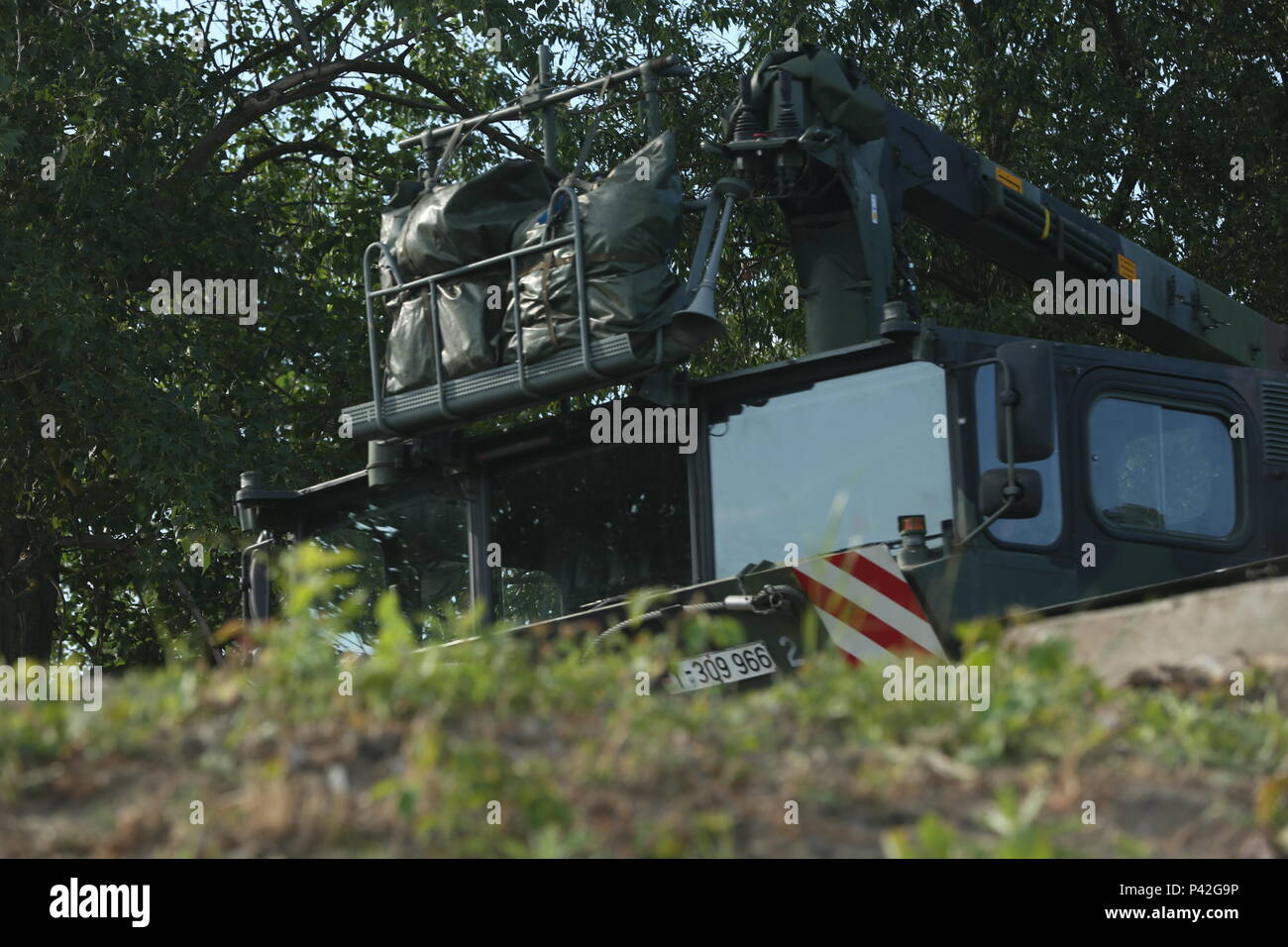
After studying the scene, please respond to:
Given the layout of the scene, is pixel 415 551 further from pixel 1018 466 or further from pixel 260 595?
pixel 1018 466

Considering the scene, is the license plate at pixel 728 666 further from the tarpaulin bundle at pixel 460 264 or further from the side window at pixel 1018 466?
the tarpaulin bundle at pixel 460 264

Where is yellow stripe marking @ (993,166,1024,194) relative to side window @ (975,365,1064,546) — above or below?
above

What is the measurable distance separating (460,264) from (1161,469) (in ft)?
10.0

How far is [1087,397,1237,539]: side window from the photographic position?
6863mm

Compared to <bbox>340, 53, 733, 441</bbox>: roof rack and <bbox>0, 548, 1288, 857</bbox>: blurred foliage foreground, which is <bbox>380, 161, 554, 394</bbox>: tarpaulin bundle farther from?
<bbox>0, 548, 1288, 857</bbox>: blurred foliage foreground

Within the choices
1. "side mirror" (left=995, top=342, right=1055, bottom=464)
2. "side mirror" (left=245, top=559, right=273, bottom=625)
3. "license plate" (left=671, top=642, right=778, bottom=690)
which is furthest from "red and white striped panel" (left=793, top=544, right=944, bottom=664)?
"side mirror" (left=245, top=559, right=273, bottom=625)

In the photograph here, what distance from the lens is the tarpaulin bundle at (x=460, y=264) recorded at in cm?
730

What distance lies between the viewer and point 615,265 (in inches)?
273

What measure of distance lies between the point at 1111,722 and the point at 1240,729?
0.28 metres

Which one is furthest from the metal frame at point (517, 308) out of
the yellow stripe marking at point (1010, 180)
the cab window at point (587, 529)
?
the yellow stripe marking at point (1010, 180)

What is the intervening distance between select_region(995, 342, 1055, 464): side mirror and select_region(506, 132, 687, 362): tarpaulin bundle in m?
1.41
